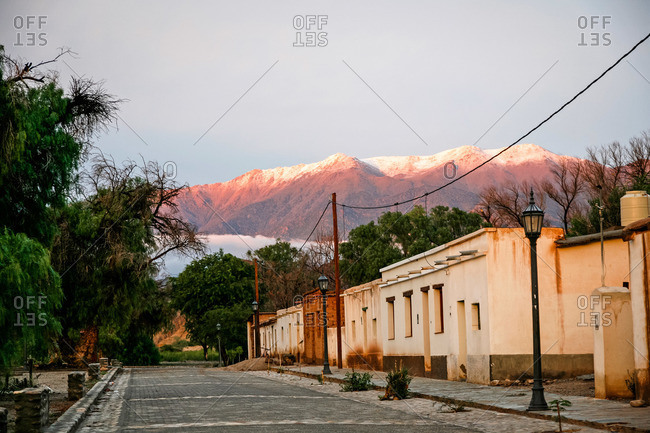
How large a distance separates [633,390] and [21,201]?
43.9ft

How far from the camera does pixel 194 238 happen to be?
4284 cm

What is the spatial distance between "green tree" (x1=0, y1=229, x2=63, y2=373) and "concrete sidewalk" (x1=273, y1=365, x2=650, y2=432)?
8.45m

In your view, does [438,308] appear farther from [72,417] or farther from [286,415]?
[72,417]

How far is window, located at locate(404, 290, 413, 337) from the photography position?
93.7ft

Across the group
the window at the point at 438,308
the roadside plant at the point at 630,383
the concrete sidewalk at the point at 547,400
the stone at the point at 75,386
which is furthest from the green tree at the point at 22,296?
the window at the point at 438,308

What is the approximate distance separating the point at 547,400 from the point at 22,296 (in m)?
Answer: 10.1

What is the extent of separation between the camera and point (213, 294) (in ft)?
266

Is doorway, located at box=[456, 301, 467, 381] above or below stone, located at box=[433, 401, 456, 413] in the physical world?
above

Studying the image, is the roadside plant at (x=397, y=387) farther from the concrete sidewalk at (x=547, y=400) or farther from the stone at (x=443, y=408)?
the stone at (x=443, y=408)

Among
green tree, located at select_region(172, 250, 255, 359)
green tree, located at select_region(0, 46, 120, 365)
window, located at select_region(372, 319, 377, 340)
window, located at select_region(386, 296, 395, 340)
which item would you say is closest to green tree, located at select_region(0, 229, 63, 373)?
green tree, located at select_region(0, 46, 120, 365)

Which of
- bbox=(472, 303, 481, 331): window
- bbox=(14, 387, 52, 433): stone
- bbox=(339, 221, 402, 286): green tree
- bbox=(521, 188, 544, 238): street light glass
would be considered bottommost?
bbox=(14, 387, 52, 433): stone

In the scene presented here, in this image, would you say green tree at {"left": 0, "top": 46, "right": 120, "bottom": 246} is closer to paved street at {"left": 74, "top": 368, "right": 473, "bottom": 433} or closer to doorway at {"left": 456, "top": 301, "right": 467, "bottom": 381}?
paved street at {"left": 74, "top": 368, "right": 473, "bottom": 433}

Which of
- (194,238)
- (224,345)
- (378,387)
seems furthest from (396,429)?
(224,345)

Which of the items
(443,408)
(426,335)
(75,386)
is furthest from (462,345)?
(75,386)
